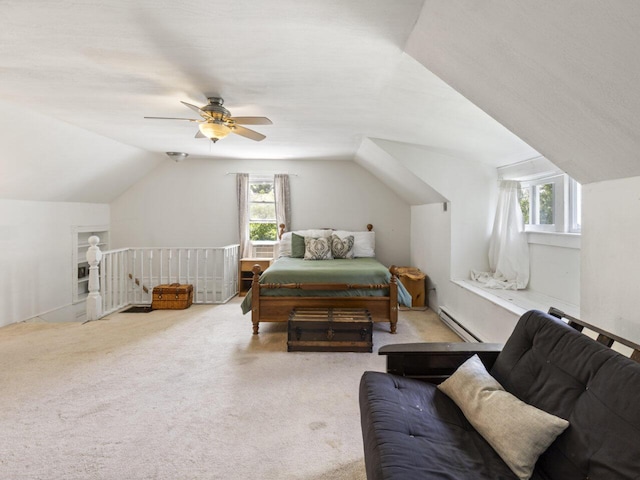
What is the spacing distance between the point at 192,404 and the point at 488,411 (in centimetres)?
180

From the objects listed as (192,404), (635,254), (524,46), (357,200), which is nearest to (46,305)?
(192,404)

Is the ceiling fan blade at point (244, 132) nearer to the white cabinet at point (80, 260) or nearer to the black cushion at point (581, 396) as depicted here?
the black cushion at point (581, 396)

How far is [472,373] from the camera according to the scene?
4.84 ft

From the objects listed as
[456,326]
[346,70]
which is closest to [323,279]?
[456,326]

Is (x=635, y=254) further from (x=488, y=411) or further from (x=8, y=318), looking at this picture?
(x=8, y=318)

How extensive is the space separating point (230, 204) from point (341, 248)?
2.19m

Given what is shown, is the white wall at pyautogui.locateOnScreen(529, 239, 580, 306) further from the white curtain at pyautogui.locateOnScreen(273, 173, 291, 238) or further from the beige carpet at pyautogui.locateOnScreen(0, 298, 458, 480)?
the white curtain at pyautogui.locateOnScreen(273, 173, 291, 238)

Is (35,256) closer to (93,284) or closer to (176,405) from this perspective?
(93,284)

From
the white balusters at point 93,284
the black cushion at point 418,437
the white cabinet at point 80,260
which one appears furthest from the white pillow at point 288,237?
the black cushion at point 418,437

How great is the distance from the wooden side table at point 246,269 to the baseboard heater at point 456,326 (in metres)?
2.71

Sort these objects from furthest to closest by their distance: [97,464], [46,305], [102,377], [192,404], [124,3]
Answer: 1. [46,305]
2. [102,377]
3. [192,404]
4. [97,464]
5. [124,3]

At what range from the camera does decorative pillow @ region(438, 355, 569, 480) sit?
1.09 meters

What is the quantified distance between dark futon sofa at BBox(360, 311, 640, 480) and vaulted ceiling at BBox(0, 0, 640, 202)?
0.94 m

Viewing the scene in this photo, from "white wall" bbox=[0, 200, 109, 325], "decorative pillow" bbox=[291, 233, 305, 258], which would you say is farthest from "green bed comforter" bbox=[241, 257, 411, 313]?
"white wall" bbox=[0, 200, 109, 325]
